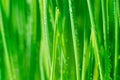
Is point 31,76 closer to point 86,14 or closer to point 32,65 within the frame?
point 32,65

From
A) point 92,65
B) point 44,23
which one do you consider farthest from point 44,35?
point 92,65

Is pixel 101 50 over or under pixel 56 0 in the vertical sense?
under

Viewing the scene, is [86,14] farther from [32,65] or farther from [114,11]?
[32,65]

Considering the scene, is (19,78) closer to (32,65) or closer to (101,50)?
(32,65)

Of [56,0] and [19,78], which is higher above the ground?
[56,0]

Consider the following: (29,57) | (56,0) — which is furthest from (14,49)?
(56,0)
